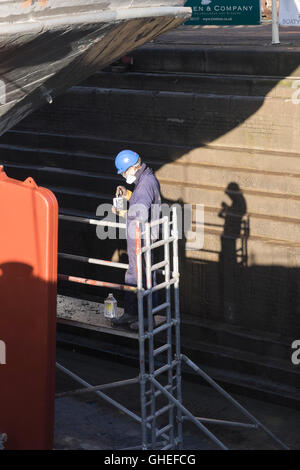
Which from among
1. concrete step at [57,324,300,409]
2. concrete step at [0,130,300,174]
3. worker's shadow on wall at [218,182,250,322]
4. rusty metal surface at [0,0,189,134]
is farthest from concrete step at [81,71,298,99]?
concrete step at [57,324,300,409]

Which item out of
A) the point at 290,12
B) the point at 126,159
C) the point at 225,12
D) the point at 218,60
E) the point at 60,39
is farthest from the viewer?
the point at 225,12

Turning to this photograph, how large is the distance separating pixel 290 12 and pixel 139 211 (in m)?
4.99

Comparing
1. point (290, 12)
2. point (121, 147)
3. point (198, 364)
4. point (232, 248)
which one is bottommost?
point (198, 364)

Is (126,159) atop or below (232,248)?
atop

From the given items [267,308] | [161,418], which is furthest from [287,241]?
[161,418]

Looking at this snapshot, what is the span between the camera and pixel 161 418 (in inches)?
516

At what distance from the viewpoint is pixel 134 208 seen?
436 inches

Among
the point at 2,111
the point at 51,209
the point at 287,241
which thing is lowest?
the point at 287,241

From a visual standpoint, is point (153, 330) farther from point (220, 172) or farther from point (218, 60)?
point (218, 60)

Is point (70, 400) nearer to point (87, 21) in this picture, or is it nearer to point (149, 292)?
point (149, 292)

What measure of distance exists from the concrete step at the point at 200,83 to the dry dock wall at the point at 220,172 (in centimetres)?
2

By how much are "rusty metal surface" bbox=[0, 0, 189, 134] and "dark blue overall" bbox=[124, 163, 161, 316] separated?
1612mm

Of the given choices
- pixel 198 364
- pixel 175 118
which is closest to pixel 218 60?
pixel 175 118

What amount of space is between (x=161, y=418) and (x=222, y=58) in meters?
5.29
